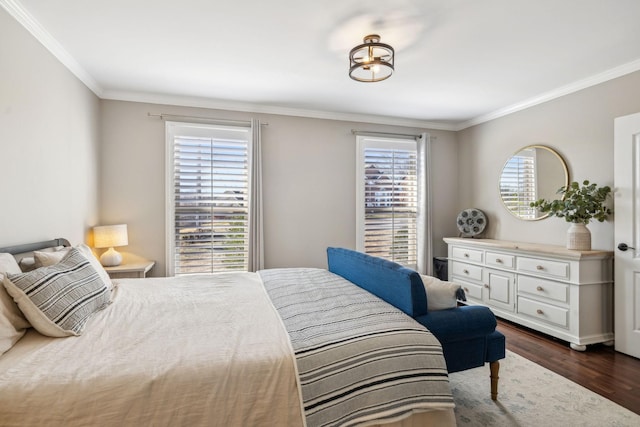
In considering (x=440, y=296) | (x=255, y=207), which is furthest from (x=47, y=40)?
(x=440, y=296)

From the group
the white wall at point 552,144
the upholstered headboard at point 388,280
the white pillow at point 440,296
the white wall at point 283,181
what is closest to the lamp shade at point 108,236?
the white wall at point 283,181

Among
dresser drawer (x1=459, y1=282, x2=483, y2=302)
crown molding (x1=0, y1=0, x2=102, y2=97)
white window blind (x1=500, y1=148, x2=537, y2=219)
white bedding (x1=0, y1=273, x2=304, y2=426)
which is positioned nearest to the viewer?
white bedding (x1=0, y1=273, x2=304, y2=426)

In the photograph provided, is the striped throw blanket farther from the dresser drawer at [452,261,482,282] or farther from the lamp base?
the dresser drawer at [452,261,482,282]

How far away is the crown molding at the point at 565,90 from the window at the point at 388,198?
106 centimetres

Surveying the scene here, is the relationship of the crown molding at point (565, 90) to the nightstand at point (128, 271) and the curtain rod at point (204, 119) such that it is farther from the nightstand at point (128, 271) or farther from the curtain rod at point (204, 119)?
the nightstand at point (128, 271)

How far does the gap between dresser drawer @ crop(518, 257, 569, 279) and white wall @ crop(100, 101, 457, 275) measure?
4.96ft

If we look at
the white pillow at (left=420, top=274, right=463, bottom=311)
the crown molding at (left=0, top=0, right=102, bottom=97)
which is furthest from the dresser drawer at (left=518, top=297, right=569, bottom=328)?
the crown molding at (left=0, top=0, right=102, bottom=97)

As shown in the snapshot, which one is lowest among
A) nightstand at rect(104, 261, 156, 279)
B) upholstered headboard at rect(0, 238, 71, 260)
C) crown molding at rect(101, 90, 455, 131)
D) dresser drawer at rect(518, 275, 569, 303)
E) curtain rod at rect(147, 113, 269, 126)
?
dresser drawer at rect(518, 275, 569, 303)

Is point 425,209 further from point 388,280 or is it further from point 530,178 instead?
point 388,280

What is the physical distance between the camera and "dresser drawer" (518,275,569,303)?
3111 millimetres

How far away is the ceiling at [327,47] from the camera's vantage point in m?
2.16

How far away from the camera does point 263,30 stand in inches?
95.0

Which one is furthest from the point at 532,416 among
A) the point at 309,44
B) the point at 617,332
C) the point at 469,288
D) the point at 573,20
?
the point at 309,44

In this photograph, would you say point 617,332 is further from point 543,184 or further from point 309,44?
point 309,44
